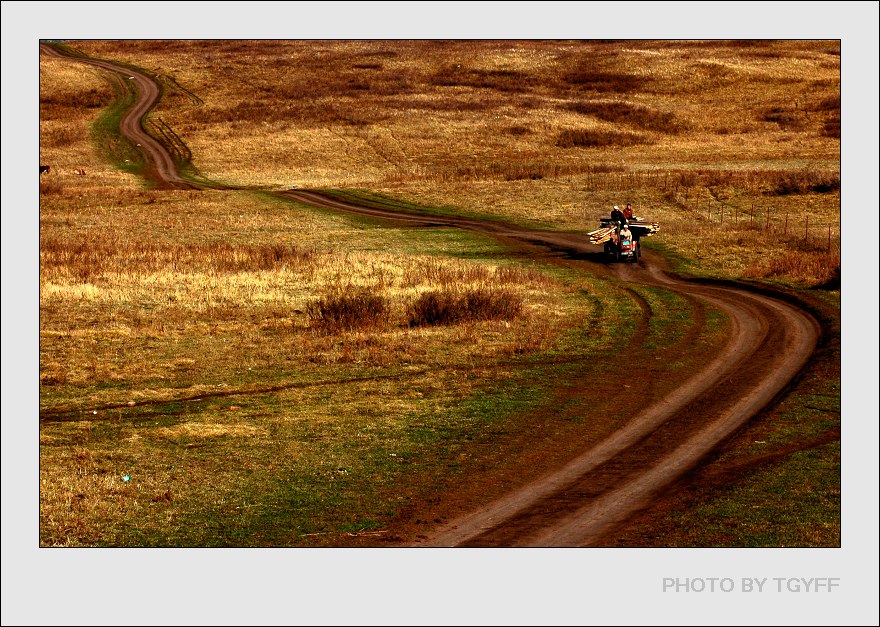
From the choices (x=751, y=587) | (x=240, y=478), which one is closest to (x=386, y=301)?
(x=240, y=478)

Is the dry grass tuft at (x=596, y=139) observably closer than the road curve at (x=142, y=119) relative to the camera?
No

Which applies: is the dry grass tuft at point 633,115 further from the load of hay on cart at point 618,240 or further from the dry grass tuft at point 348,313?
the dry grass tuft at point 348,313

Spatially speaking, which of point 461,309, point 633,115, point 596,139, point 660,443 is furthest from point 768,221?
point 633,115

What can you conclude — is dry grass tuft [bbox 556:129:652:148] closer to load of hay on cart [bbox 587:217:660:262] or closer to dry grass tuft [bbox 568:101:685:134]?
dry grass tuft [bbox 568:101:685:134]

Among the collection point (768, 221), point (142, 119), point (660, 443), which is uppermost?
point (142, 119)

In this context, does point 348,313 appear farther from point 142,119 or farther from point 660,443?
point 142,119

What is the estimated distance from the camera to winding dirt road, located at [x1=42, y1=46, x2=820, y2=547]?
50.9 feet

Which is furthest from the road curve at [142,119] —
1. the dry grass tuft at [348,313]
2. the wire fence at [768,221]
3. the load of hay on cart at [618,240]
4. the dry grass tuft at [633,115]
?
the dry grass tuft at [348,313]

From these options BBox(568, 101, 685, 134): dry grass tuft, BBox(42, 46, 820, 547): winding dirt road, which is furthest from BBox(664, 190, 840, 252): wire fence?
BBox(568, 101, 685, 134): dry grass tuft

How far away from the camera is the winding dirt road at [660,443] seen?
50.9 ft

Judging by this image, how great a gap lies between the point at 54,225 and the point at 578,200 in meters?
32.0

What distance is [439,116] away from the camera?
106375 mm

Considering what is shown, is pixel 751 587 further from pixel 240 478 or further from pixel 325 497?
pixel 240 478

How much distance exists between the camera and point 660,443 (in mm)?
19828
